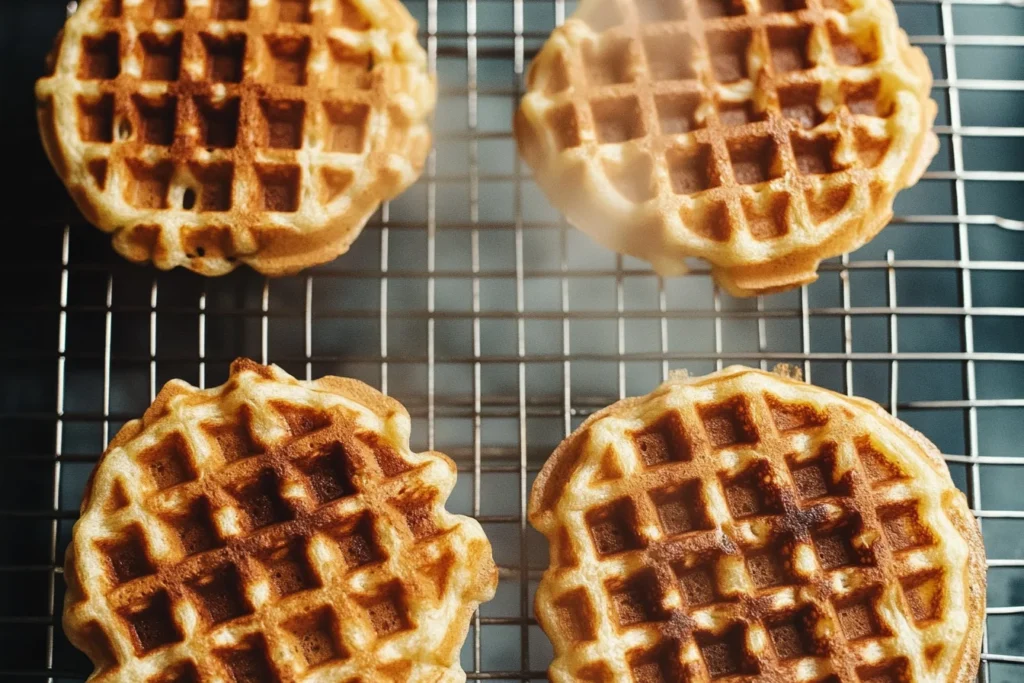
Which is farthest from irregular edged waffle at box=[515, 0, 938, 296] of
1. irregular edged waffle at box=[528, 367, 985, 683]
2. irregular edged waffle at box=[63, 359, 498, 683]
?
irregular edged waffle at box=[63, 359, 498, 683]

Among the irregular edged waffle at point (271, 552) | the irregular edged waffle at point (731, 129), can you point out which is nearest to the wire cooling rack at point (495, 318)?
the irregular edged waffle at point (731, 129)

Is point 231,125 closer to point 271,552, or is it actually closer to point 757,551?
point 271,552

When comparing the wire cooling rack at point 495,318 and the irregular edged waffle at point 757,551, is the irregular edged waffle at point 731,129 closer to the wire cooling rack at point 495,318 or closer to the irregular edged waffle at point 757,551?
the wire cooling rack at point 495,318

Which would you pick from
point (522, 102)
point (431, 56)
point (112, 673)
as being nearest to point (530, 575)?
point (112, 673)

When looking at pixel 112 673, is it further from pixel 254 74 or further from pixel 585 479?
pixel 254 74

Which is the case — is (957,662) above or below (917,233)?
below

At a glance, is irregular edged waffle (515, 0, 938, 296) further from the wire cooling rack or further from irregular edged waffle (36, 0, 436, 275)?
irregular edged waffle (36, 0, 436, 275)
